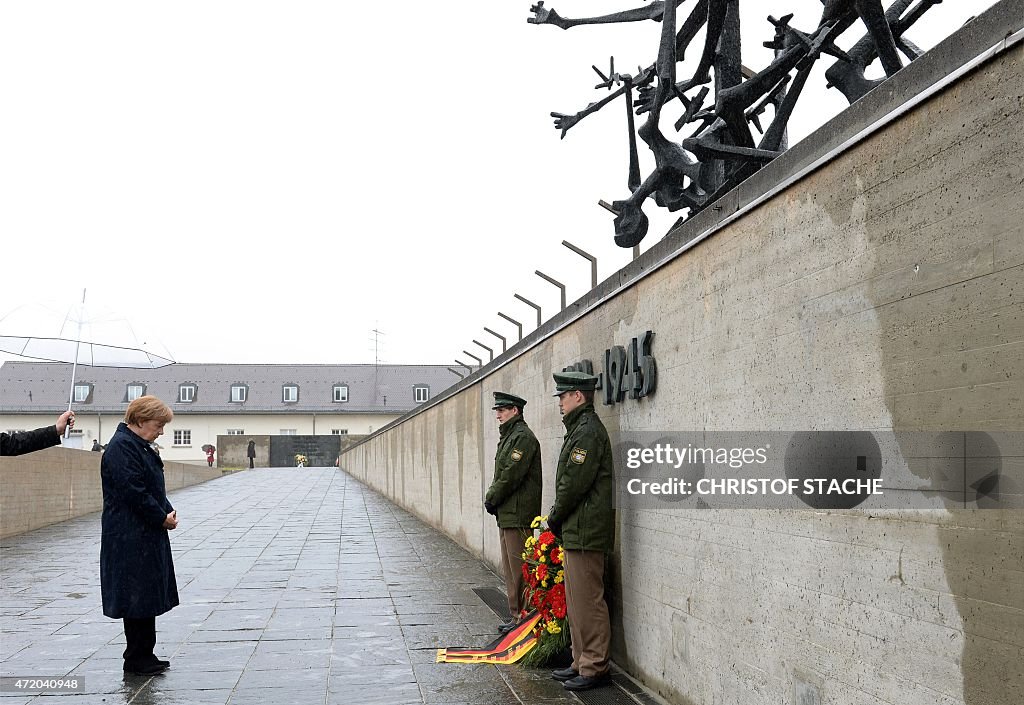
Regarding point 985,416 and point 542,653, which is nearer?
point 985,416

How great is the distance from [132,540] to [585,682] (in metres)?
2.87

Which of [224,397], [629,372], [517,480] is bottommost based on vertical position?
[517,480]

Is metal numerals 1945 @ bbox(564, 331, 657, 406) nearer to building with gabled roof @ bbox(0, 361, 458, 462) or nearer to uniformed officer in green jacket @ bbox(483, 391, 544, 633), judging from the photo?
uniformed officer in green jacket @ bbox(483, 391, 544, 633)

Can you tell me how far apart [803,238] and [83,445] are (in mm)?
69826

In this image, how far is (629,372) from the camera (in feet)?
20.7

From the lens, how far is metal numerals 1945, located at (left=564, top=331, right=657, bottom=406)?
5957mm

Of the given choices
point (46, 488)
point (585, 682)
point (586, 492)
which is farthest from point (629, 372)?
point (46, 488)

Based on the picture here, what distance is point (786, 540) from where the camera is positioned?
420 cm

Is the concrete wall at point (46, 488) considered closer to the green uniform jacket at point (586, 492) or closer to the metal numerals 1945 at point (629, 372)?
the metal numerals 1945 at point (629, 372)

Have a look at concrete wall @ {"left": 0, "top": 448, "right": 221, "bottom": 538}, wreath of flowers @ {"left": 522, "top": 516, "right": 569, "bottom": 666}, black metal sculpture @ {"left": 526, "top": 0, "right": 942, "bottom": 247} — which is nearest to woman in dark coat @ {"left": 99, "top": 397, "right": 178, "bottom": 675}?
wreath of flowers @ {"left": 522, "top": 516, "right": 569, "bottom": 666}

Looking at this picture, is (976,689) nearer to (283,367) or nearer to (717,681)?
(717,681)

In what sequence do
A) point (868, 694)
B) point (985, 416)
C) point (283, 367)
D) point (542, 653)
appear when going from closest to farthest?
point (985, 416) → point (868, 694) → point (542, 653) → point (283, 367)

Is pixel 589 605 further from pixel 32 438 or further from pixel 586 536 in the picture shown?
pixel 32 438

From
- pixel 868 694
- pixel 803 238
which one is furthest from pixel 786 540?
pixel 803 238
